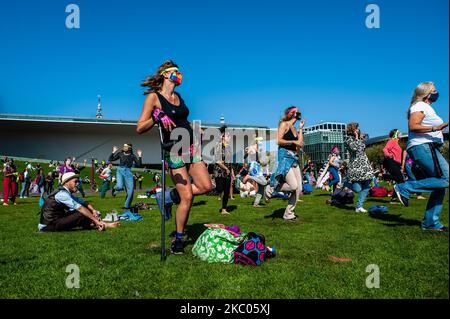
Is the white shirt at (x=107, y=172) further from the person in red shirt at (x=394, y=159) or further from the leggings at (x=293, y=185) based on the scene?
the person in red shirt at (x=394, y=159)

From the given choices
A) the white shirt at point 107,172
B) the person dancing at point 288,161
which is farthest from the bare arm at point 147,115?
the white shirt at point 107,172

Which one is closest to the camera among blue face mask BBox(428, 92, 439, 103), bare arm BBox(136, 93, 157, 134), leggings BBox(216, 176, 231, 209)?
bare arm BBox(136, 93, 157, 134)

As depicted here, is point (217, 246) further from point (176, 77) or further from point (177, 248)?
point (176, 77)

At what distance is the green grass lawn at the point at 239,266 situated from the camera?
125 inches

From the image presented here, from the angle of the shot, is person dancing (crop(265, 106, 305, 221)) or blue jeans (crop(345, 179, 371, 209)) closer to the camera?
person dancing (crop(265, 106, 305, 221))

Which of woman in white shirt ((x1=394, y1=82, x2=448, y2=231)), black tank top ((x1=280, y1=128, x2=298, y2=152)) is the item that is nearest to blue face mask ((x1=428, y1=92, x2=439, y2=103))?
woman in white shirt ((x1=394, y1=82, x2=448, y2=231))

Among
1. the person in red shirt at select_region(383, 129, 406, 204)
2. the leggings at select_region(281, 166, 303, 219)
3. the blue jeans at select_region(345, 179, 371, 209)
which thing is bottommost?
the blue jeans at select_region(345, 179, 371, 209)

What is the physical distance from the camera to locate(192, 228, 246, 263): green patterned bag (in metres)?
4.27

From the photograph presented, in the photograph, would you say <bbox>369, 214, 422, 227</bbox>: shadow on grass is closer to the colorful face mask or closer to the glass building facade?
the colorful face mask

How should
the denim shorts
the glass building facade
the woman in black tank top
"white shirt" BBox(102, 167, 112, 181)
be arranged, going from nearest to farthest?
1. the woman in black tank top
2. the denim shorts
3. "white shirt" BBox(102, 167, 112, 181)
4. the glass building facade

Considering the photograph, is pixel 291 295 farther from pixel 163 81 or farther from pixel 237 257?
pixel 163 81

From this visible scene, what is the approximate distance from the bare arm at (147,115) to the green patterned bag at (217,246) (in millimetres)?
1542

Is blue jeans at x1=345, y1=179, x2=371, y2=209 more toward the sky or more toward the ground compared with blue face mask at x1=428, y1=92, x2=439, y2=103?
more toward the ground

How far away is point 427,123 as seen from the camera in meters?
5.61
